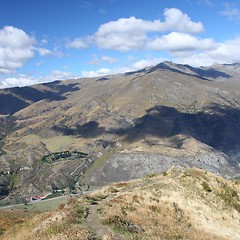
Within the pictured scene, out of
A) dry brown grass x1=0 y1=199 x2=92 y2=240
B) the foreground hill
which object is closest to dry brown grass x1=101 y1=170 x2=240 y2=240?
the foreground hill

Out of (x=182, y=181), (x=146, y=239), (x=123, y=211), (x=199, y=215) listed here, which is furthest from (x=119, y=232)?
(x=182, y=181)

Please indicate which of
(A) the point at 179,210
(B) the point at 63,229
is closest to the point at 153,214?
(A) the point at 179,210

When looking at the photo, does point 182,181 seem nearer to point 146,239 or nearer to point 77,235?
point 146,239

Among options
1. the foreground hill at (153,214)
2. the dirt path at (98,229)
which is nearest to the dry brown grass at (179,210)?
the foreground hill at (153,214)

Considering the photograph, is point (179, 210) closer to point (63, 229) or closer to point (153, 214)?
point (153, 214)

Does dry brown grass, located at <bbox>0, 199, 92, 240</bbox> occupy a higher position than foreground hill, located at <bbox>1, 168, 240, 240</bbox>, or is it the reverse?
dry brown grass, located at <bbox>0, 199, 92, 240</bbox>

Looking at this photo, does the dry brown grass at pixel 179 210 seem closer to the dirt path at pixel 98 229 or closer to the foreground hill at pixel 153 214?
the foreground hill at pixel 153 214

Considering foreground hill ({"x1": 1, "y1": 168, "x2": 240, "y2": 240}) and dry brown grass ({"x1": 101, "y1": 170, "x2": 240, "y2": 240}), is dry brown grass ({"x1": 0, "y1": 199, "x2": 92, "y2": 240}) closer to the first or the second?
foreground hill ({"x1": 1, "y1": 168, "x2": 240, "y2": 240})

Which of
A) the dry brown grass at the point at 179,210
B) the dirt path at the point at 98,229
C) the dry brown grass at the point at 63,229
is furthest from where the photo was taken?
the dry brown grass at the point at 179,210
